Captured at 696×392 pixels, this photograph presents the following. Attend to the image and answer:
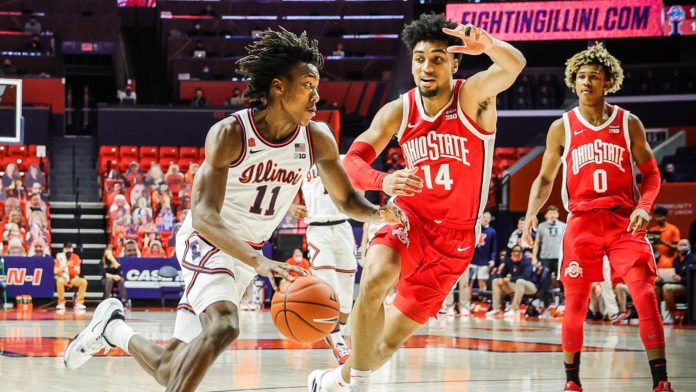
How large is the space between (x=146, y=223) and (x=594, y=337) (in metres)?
10.8

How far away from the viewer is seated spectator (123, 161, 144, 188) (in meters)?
21.0

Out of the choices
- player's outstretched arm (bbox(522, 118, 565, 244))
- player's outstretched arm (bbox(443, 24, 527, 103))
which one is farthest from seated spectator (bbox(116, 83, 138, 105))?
player's outstretched arm (bbox(443, 24, 527, 103))

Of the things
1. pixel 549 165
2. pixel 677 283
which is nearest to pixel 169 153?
pixel 677 283

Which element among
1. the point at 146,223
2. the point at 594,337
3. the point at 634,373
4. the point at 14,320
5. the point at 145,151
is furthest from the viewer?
the point at 145,151

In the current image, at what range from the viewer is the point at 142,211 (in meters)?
19.7

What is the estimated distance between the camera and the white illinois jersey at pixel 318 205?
9039 mm

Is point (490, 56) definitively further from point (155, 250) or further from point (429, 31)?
point (155, 250)

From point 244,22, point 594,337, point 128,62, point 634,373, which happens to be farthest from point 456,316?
point 128,62

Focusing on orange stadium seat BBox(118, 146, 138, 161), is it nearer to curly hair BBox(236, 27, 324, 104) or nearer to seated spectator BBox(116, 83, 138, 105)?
seated spectator BBox(116, 83, 138, 105)

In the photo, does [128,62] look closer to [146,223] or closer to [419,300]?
[146,223]

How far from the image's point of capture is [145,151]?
22891 millimetres

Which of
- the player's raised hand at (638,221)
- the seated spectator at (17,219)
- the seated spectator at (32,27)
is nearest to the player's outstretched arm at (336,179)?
the player's raised hand at (638,221)

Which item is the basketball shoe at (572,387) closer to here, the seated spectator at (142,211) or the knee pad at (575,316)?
the knee pad at (575,316)

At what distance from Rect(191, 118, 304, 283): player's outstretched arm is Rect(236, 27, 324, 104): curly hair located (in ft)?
0.89
